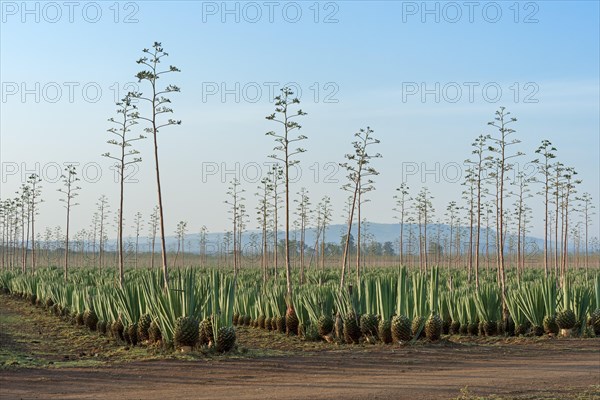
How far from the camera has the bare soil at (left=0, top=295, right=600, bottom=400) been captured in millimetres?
9391

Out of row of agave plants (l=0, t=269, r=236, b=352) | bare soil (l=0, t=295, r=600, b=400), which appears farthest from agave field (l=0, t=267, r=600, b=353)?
bare soil (l=0, t=295, r=600, b=400)

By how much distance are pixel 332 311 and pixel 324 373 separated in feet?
19.0

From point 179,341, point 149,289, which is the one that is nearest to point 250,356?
point 179,341

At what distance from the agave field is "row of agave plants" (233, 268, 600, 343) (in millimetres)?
21

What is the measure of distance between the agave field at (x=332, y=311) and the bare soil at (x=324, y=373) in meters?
0.43

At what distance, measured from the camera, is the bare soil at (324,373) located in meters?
9.39

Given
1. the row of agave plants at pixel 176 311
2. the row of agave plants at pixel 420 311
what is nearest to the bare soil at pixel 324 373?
the row of agave plants at pixel 176 311

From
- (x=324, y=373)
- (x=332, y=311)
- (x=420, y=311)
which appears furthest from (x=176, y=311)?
(x=420, y=311)

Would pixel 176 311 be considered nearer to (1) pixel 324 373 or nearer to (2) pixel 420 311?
(1) pixel 324 373

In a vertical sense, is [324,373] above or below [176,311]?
below

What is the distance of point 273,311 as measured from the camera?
19.0 m

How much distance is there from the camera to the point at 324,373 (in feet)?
36.0

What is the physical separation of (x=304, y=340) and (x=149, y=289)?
422 cm

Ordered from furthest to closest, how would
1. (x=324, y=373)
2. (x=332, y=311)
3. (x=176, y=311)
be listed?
(x=332, y=311) → (x=176, y=311) → (x=324, y=373)
